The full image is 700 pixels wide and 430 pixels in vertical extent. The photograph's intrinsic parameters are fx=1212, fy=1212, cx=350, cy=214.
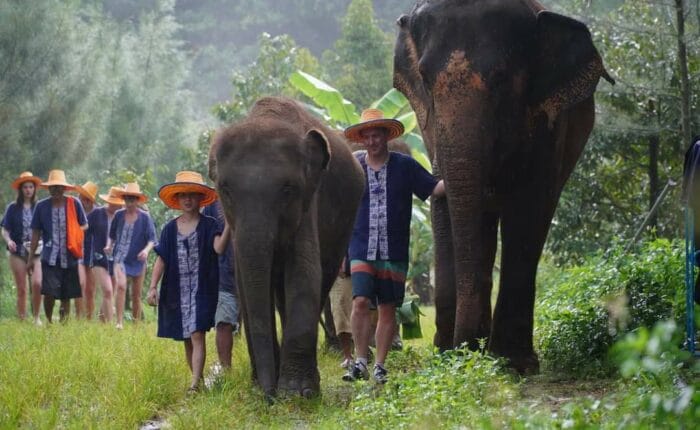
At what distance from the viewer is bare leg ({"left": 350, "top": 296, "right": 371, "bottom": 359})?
31.8 ft

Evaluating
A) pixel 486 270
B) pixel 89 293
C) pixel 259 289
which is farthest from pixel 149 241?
pixel 486 270

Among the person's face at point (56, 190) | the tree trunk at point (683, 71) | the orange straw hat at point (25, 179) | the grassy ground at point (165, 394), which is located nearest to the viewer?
the grassy ground at point (165, 394)

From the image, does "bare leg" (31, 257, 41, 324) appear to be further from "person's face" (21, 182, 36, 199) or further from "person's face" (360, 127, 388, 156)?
"person's face" (360, 127, 388, 156)

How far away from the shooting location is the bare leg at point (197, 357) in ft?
30.1

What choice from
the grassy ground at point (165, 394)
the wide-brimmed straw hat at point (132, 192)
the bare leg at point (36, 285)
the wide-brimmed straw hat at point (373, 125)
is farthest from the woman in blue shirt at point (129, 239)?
the wide-brimmed straw hat at point (373, 125)

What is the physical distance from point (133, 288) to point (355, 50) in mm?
20345

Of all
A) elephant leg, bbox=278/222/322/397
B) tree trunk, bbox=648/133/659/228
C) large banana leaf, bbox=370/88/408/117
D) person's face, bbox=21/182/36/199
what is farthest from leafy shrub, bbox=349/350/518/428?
large banana leaf, bbox=370/88/408/117

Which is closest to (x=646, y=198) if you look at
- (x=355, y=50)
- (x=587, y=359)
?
(x=587, y=359)

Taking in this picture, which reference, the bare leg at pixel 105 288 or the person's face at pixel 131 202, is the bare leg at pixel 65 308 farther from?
the person's face at pixel 131 202

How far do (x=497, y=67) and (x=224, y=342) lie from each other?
315 centimetres

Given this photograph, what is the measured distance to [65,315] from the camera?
16.3 m

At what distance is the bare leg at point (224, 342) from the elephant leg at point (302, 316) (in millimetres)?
1097

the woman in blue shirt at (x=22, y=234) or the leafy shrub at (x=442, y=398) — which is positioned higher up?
the woman in blue shirt at (x=22, y=234)

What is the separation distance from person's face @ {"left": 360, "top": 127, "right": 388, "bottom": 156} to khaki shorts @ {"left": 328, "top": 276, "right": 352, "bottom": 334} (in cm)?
199
